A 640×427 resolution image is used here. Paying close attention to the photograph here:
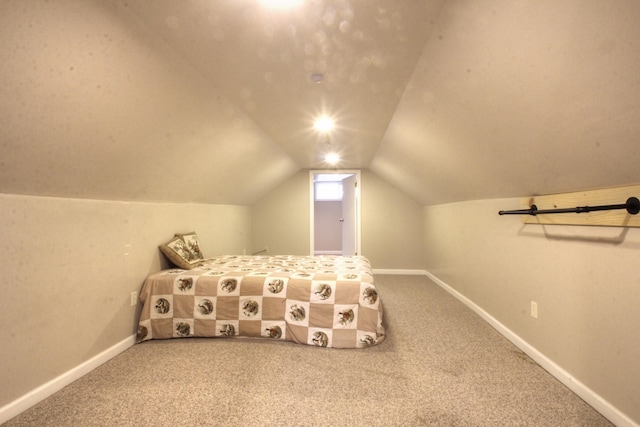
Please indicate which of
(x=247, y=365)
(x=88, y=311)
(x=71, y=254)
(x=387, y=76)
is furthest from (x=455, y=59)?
(x=88, y=311)

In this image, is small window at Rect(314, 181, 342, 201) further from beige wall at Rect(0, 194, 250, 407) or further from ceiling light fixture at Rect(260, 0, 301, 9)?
ceiling light fixture at Rect(260, 0, 301, 9)

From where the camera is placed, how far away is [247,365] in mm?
2027

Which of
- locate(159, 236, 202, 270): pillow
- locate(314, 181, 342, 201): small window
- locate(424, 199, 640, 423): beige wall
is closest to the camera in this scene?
locate(424, 199, 640, 423): beige wall

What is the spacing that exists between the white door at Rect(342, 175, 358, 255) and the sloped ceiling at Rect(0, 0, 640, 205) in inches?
117

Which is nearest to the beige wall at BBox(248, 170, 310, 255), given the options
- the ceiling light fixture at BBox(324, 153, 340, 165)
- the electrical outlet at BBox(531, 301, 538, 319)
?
the ceiling light fixture at BBox(324, 153, 340, 165)

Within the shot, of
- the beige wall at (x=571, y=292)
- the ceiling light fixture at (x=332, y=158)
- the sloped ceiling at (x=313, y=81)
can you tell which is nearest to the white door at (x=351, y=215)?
the ceiling light fixture at (x=332, y=158)

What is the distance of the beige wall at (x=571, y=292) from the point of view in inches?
55.4

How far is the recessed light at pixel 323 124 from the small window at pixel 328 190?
470 centimetres

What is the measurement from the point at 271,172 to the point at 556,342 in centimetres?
395

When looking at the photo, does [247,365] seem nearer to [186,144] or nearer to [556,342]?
[186,144]

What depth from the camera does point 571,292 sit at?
1766mm

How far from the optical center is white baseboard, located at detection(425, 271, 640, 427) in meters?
1.43

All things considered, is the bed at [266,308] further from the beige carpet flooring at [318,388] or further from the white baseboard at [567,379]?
the white baseboard at [567,379]

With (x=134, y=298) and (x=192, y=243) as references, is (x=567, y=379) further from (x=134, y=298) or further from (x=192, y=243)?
(x=192, y=243)
